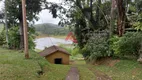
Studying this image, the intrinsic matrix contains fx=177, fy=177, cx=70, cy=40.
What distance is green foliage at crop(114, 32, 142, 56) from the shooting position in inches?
509

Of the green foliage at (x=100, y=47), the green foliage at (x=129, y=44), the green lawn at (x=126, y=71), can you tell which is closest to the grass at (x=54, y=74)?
the green lawn at (x=126, y=71)

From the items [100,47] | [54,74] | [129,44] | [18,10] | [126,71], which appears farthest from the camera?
[18,10]

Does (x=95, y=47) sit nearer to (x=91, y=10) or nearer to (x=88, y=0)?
(x=91, y=10)

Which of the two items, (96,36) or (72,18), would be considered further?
(72,18)

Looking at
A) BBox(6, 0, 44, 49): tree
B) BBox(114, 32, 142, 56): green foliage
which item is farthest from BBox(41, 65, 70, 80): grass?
BBox(6, 0, 44, 49): tree

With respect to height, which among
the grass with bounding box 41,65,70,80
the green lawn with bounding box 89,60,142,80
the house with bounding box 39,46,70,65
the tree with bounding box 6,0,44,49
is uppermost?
the tree with bounding box 6,0,44,49

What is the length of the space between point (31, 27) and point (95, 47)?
1287 centimetres

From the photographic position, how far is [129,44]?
1327 cm

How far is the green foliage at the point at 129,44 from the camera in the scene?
509 inches

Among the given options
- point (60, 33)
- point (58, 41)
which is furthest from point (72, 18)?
point (58, 41)

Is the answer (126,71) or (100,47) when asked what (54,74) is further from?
(100,47)

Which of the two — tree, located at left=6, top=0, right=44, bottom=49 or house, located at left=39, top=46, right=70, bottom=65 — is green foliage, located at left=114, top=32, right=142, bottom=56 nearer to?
house, located at left=39, top=46, right=70, bottom=65

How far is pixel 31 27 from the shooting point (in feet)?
86.0

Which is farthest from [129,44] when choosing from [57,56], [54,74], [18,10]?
[18,10]
